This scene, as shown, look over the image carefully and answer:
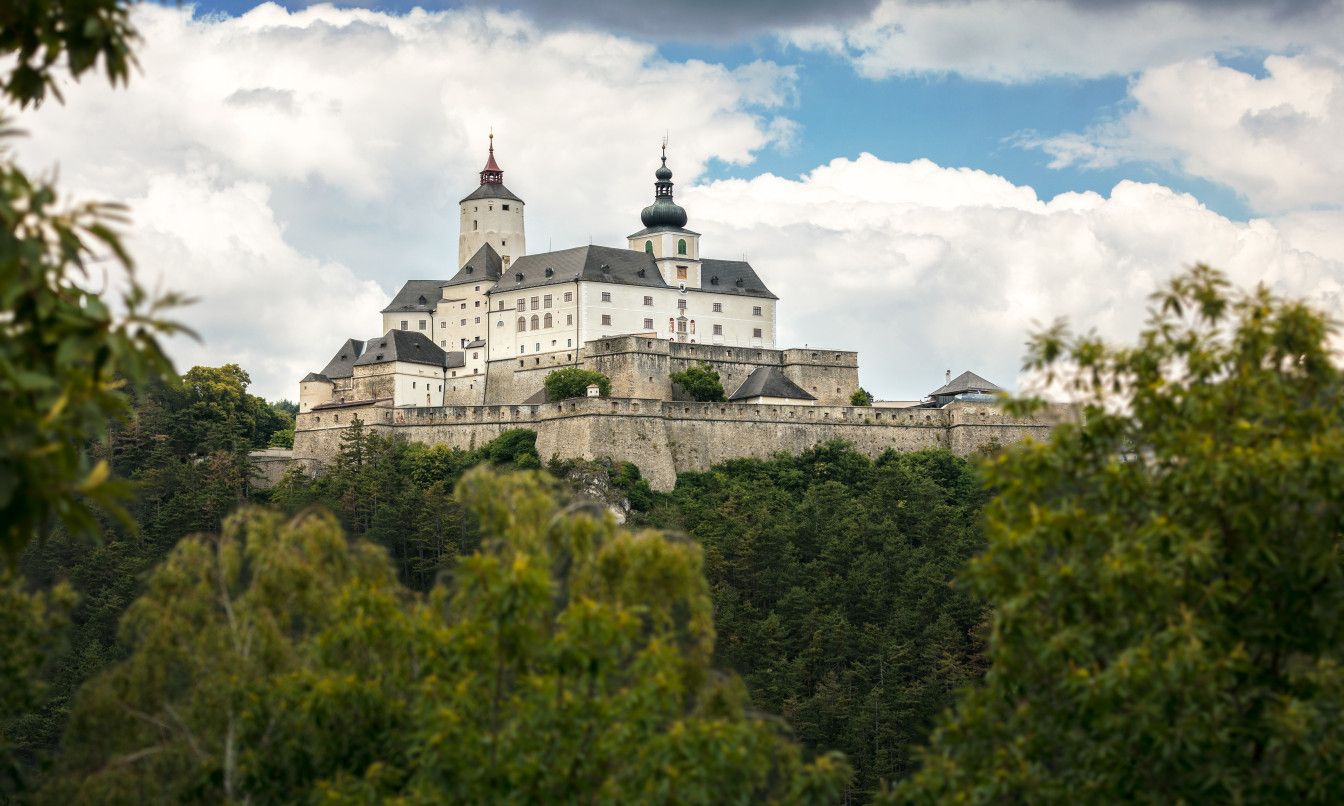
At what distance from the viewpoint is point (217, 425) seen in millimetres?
72188

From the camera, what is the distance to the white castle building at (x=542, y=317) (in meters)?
77.2

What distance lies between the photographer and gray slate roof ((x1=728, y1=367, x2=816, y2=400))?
2827 inches

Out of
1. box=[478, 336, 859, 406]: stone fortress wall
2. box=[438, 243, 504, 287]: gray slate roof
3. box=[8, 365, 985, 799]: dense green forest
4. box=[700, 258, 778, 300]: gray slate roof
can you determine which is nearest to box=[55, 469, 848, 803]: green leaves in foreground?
box=[8, 365, 985, 799]: dense green forest

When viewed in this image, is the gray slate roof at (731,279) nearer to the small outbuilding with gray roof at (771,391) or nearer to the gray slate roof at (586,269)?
the gray slate roof at (586,269)

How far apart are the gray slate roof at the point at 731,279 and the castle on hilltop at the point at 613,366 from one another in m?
0.08

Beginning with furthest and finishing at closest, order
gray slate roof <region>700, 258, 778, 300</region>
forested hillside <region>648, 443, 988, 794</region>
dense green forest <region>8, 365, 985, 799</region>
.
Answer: gray slate roof <region>700, 258, 778, 300</region> → dense green forest <region>8, 365, 985, 799</region> → forested hillside <region>648, 443, 988, 794</region>

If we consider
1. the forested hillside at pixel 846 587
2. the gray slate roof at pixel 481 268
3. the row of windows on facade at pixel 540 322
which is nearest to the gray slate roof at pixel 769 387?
the forested hillside at pixel 846 587

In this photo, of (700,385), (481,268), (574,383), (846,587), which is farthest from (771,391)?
(481,268)

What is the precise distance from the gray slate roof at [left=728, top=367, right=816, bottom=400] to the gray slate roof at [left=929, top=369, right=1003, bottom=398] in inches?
298

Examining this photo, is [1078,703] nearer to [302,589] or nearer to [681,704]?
[681,704]

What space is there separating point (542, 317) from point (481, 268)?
6514 millimetres

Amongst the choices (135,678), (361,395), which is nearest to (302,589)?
(135,678)

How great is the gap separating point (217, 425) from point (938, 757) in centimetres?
6025

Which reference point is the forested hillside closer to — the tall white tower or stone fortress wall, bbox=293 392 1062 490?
stone fortress wall, bbox=293 392 1062 490
